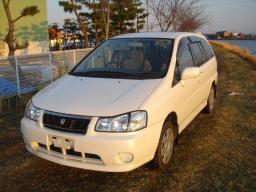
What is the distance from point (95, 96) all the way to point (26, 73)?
4912mm

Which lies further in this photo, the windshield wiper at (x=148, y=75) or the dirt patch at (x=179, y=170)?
the windshield wiper at (x=148, y=75)

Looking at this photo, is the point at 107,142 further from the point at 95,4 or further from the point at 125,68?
the point at 95,4

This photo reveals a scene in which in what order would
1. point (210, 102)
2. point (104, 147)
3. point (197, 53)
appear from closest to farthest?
point (104, 147) < point (197, 53) < point (210, 102)

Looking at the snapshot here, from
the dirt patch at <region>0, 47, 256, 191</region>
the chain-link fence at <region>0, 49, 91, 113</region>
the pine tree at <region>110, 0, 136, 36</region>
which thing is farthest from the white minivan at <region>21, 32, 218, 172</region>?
the pine tree at <region>110, 0, 136, 36</region>

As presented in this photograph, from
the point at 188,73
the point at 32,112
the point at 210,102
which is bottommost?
the point at 210,102

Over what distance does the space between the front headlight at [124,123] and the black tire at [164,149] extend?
0.43 m

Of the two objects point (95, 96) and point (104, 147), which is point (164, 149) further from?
point (95, 96)

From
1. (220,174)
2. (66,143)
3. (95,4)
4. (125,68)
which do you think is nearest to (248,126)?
(220,174)

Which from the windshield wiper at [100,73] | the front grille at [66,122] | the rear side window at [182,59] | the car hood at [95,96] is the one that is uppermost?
the rear side window at [182,59]

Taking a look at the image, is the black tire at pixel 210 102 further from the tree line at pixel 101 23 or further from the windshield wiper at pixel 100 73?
the tree line at pixel 101 23

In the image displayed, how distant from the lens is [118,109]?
374cm

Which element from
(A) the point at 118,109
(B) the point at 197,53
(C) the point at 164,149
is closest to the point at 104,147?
(A) the point at 118,109

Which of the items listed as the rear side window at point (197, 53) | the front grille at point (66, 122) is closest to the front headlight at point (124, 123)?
the front grille at point (66, 122)

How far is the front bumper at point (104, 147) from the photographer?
11.8 ft
